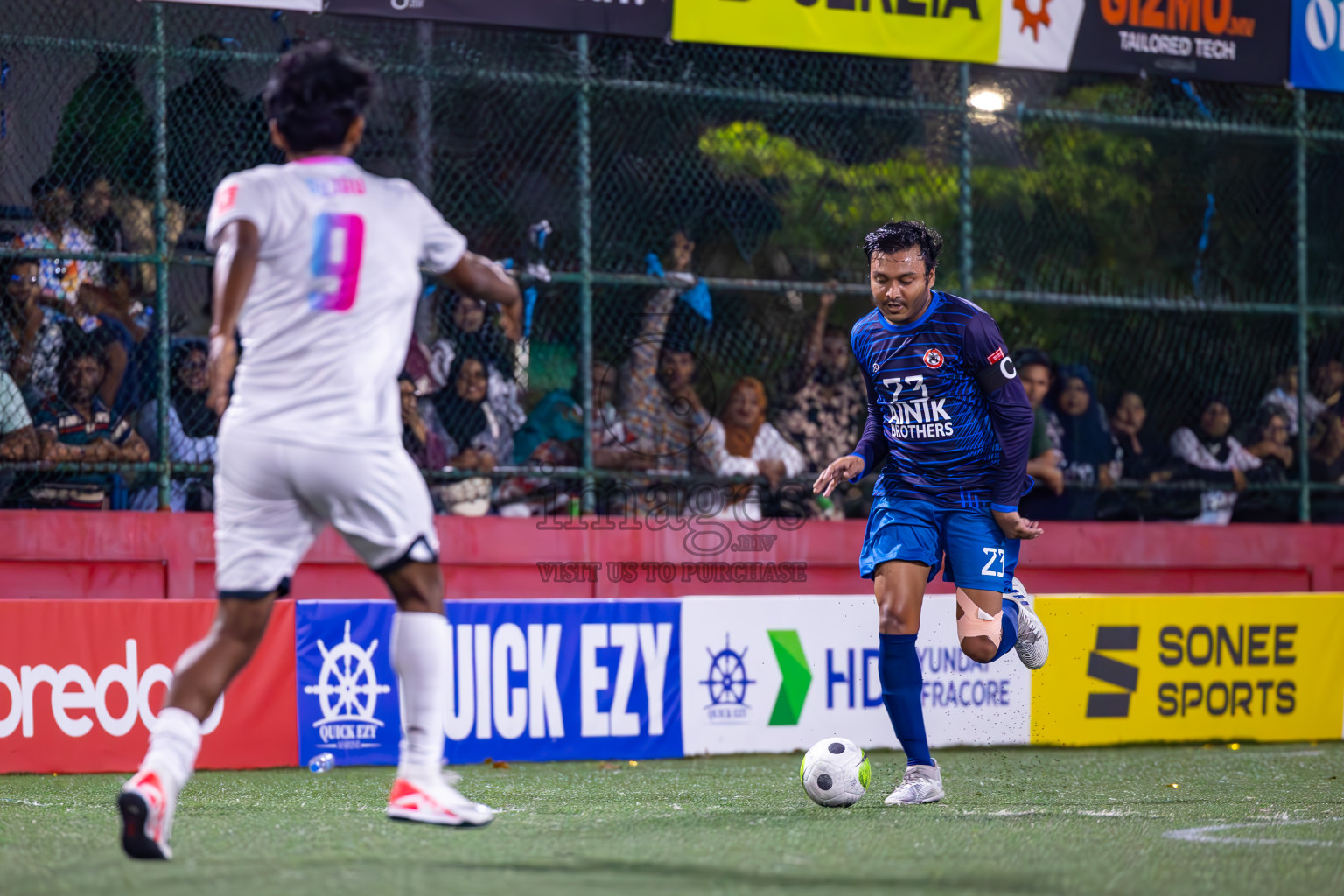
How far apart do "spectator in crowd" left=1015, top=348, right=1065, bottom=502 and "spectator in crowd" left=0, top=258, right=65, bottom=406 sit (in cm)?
600

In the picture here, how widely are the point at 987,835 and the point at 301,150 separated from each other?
2820mm

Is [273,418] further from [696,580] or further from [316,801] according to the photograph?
[696,580]

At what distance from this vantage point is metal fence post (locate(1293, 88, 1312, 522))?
1126cm

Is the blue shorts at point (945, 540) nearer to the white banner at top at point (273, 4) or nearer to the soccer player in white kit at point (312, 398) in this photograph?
the soccer player in white kit at point (312, 398)

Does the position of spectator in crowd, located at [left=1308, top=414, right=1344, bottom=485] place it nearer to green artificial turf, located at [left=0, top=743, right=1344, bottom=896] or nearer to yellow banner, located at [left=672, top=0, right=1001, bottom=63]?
yellow banner, located at [left=672, top=0, right=1001, bottom=63]

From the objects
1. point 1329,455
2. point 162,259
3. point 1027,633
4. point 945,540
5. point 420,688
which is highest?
point 162,259

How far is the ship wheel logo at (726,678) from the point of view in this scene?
341 inches

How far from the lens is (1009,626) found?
638cm

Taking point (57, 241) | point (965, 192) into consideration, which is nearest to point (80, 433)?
point (57, 241)

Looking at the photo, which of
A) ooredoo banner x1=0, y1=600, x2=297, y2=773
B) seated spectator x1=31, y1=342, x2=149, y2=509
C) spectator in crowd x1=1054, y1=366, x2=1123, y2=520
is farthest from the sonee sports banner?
spectator in crowd x1=1054, y1=366, x2=1123, y2=520

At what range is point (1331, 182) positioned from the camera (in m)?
11.9

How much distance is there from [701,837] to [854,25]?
272 inches

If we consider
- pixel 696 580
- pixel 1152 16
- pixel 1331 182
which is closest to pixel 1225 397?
pixel 1331 182

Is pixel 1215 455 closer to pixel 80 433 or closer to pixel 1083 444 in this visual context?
pixel 1083 444
